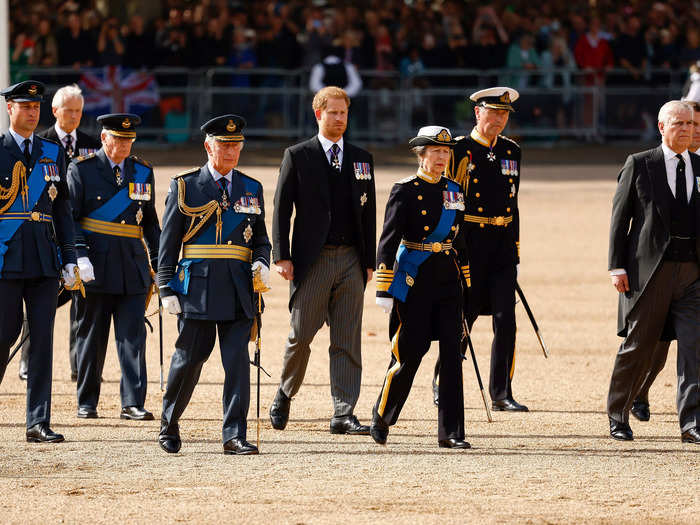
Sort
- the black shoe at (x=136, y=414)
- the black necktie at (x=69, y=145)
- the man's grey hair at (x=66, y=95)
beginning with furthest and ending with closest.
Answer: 1. the black necktie at (x=69, y=145)
2. the man's grey hair at (x=66, y=95)
3. the black shoe at (x=136, y=414)

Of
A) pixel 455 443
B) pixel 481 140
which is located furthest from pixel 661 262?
pixel 481 140

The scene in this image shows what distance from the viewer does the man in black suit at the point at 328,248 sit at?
9.60 metres

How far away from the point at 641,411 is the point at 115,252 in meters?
3.70

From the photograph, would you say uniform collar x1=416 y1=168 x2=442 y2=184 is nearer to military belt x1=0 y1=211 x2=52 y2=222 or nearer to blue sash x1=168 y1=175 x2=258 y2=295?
blue sash x1=168 y1=175 x2=258 y2=295

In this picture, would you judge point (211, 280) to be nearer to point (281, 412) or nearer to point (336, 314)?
point (336, 314)

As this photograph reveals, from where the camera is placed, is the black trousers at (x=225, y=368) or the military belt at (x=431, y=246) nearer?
the black trousers at (x=225, y=368)

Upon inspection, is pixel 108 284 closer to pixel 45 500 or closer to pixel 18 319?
pixel 18 319

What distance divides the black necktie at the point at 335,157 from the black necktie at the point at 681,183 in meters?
2.12

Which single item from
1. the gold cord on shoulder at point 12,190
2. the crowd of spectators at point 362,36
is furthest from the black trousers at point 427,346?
the crowd of spectators at point 362,36

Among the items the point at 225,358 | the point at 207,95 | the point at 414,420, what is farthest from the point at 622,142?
the point at 225,358

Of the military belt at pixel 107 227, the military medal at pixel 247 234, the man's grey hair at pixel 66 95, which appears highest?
the man's grey hair at pixel 66 95

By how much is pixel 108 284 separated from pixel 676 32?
17.8m

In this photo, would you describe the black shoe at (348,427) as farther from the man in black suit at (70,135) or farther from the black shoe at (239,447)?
the man in black suit at (70,135)

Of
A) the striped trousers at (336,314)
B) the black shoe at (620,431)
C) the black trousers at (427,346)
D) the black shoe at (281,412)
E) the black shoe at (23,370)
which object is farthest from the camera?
the black shoe at (23,370)
